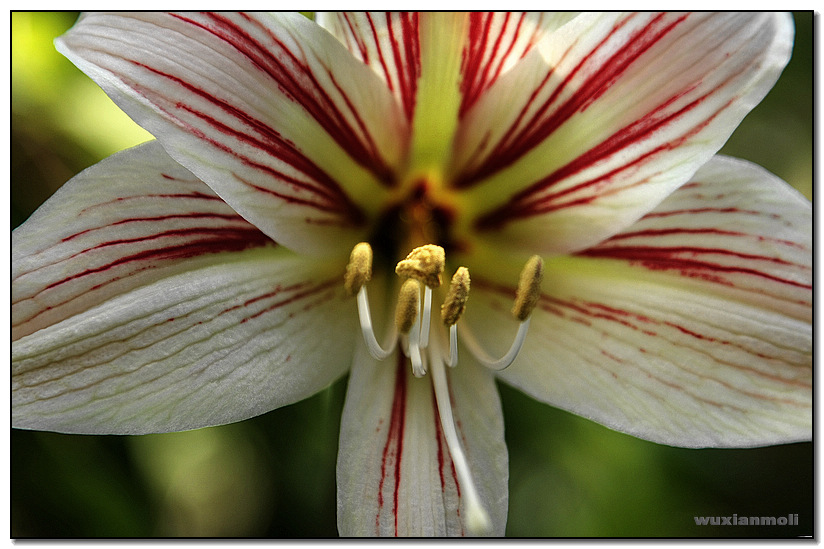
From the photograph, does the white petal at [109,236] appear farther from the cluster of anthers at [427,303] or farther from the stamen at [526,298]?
the stamen at [526,298]

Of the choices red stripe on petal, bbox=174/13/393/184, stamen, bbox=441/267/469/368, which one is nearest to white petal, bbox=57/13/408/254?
red stripe on petal, bbox=174/13/393/184

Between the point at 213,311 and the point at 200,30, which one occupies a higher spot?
the point at 200,30

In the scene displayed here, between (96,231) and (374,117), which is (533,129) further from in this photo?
(96,231)

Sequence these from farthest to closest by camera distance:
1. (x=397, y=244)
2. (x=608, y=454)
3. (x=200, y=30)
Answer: (x=608, y=454) < (x=397, y=244) < (x=200, y=30)

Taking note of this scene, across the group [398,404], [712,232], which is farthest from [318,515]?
[712,232]

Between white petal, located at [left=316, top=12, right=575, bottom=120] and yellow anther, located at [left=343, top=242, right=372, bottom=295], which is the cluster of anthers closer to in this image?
yellow anther, located at [left=343, top=242, right=372, bottom=295]

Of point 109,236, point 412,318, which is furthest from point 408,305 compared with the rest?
point 109,236
